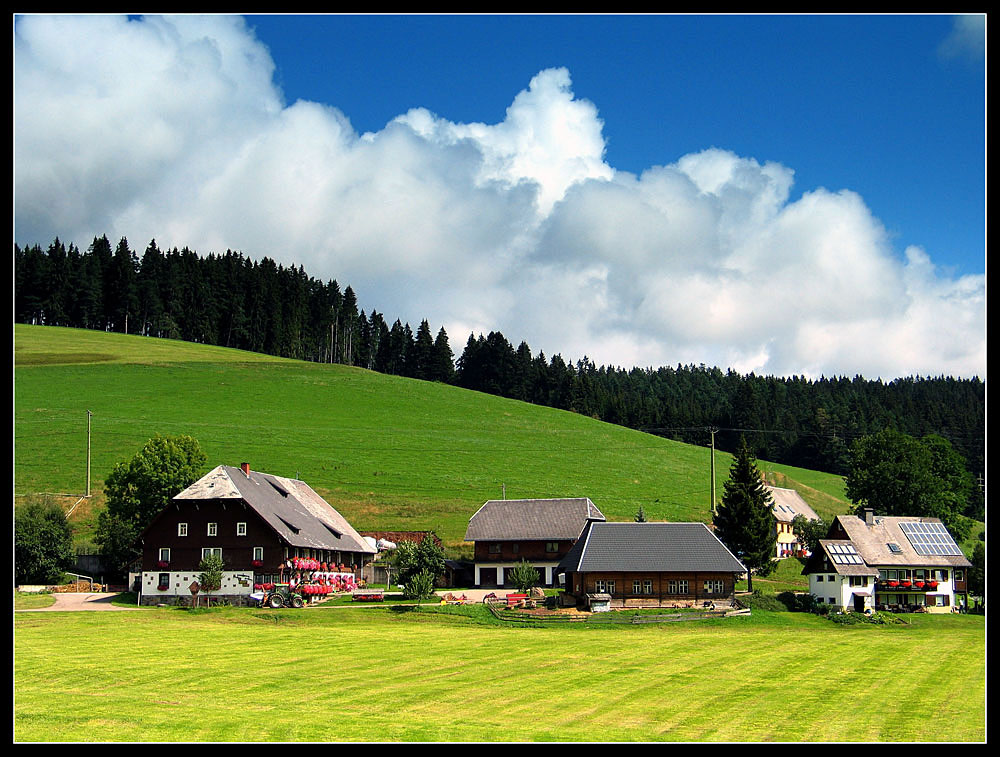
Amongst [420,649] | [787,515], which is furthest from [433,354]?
[420,649]

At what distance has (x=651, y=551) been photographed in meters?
66.2

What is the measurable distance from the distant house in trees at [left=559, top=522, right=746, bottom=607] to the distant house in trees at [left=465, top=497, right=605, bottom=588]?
17658 millimetres

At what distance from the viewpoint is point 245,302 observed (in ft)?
614

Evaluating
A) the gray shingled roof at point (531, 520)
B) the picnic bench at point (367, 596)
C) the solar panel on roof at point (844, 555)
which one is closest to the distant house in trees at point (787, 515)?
the gray shingled roof at point (531, 520)

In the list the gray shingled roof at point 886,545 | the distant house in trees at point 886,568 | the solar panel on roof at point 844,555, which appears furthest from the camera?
the gray shingled roof at point 886,545

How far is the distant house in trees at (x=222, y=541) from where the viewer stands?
66.9 m

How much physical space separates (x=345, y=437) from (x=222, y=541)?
166 feet

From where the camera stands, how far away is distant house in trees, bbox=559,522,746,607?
64500 millimetres

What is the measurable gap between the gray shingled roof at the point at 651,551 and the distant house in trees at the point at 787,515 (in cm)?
3641

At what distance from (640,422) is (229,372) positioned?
7927cm

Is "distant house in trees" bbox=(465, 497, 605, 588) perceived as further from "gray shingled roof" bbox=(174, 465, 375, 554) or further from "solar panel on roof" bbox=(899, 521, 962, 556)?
"solar panel on roof" bbox=(899, 521, 962, 556)

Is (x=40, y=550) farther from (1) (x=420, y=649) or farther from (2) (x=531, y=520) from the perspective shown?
(1) (x=420, y=649)

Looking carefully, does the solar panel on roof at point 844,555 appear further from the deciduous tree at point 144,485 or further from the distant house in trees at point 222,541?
the deciduous tree at point 144,485
